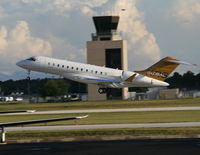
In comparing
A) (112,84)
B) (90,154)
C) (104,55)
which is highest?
(104,55)

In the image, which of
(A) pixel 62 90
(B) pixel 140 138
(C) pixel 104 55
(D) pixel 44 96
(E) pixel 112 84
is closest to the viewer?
(B) pixel 140 138

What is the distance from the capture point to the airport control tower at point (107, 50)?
110062 mm

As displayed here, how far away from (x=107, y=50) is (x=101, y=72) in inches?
1659

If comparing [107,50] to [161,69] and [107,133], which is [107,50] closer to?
[161,69]

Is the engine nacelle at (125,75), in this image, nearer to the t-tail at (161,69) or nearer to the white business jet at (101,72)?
the white business jet at (101,72)

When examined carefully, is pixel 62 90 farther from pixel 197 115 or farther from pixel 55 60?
pixel 197 115

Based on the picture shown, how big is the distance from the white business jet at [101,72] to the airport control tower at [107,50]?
32.9 m

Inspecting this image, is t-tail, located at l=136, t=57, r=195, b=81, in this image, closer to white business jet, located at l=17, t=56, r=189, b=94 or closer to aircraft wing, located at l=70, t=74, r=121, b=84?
white business jet, located at l=17, t=56, r=189, b=94

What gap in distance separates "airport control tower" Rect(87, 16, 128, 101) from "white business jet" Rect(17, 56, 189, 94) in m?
32.9

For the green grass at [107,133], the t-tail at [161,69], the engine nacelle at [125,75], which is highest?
the t-tail at [161,69]

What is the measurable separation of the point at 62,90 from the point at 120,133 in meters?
123

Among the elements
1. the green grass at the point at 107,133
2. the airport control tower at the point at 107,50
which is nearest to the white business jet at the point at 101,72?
the airport control tower at the point at 107,50

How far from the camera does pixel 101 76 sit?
70.9 meters

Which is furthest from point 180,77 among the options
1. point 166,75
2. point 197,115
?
point 197,115
